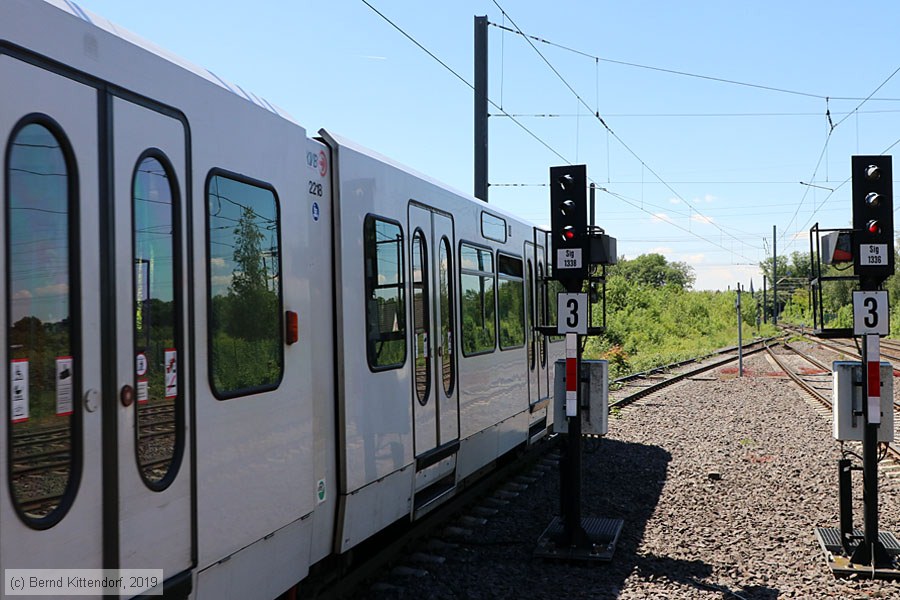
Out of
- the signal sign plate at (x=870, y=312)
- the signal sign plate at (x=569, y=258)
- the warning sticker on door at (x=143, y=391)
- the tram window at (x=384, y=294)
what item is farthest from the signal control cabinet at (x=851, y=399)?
the warning sticker on door at (x=143, y=391)

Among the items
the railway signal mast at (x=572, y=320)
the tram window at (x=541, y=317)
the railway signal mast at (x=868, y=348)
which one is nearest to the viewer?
the railway signal mast at (x=868, y=348)

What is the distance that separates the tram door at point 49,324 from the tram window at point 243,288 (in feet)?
3.03

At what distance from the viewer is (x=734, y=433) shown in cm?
1523

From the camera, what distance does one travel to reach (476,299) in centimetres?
923

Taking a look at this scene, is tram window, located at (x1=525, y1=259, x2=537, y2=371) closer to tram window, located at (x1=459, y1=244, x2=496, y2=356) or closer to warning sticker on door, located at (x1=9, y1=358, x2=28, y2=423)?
tram window, located at (x1=459, y1=244, x2=496, y2=356)

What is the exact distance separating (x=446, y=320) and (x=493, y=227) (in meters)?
2.22

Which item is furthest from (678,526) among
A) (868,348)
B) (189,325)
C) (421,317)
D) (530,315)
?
(189,325)

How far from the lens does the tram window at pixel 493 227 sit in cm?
966

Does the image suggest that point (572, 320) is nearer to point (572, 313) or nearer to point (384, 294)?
point (572, 313)

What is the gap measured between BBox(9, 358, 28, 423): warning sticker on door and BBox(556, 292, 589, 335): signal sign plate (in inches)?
211

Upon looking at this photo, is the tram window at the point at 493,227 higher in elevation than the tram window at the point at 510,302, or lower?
higher

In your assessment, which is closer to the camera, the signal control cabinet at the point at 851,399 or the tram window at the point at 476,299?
the signal control cabinet at the point at 851,399

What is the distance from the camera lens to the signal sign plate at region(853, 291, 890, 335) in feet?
23.5

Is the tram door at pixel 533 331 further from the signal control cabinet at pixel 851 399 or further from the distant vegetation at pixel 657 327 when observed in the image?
the distant vegetation at pixel 657 327
